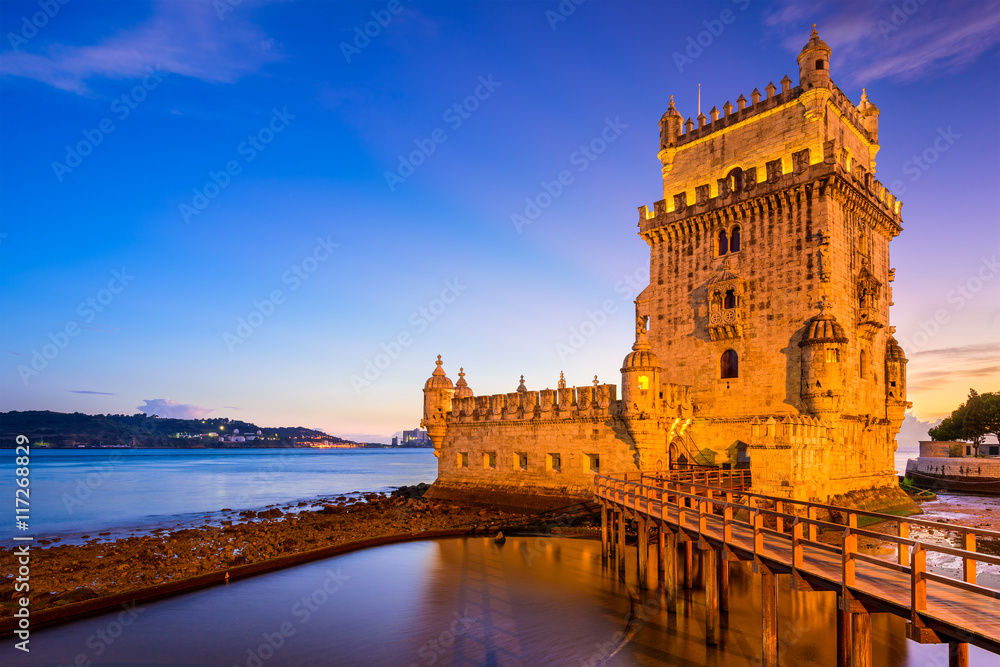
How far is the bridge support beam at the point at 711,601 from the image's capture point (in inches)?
503

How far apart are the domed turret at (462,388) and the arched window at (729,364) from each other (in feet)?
53.7

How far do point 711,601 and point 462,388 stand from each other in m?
27.5

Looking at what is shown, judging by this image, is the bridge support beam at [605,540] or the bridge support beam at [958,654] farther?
the bridge support beam at [605,540]

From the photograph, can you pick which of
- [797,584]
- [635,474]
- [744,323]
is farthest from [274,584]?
[744,323]

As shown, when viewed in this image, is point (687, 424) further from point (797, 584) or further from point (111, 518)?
point (111, 518)

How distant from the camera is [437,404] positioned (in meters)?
37.0

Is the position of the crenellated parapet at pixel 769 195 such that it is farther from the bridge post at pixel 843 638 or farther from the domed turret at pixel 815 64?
the bridge post at pixel 843 638

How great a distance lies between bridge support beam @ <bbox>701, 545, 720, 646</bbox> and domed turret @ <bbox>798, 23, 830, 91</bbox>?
2244 centimetres

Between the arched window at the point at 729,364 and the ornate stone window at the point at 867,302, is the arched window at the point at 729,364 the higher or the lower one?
the lower one

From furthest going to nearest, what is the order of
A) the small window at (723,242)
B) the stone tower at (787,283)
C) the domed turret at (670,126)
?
1. the domed turret at (670,126)
2. the small window at (723,242)
3. the stone tower at (787,283)

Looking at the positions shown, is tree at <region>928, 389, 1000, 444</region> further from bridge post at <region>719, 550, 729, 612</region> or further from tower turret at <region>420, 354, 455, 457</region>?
bridge post at <region>719, 550, 729, 612</region>

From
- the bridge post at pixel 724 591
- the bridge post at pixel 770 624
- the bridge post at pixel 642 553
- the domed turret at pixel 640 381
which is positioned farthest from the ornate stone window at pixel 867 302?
the bridge post at pixel 770 624

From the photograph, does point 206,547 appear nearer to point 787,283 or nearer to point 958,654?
point 958,654

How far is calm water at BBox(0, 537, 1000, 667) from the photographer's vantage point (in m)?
12.7
